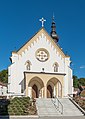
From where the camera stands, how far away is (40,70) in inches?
1501

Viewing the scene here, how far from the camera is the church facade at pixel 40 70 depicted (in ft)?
120

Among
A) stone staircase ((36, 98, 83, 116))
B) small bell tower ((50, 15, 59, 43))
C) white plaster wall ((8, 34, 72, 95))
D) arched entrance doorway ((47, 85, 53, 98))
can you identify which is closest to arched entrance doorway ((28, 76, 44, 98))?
white plaster wall ((8, 34, 72, 95))

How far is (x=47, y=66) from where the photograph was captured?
1523 inches

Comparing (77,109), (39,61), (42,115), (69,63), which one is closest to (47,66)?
(39,61)

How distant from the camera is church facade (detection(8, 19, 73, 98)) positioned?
120 feet

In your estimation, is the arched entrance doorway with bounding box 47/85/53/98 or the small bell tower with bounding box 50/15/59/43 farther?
the small bell tower with bounding box 50/15/59/43

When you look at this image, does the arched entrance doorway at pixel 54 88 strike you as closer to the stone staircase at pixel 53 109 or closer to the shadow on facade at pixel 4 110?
the stone staircase at pixel 53 109

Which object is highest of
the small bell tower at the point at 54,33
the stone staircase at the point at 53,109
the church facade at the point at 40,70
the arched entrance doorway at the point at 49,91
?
the small bell tower at the point at 54,33

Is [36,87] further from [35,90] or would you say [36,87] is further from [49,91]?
[49,91]

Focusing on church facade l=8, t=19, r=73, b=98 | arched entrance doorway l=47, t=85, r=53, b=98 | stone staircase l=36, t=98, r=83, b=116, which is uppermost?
church facade l=8, t=19, r=73, b=98

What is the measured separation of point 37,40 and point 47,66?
4517 millimetres

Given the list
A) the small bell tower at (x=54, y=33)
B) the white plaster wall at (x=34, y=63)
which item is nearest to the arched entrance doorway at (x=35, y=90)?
the white plaster wall at (x=34, y=63)

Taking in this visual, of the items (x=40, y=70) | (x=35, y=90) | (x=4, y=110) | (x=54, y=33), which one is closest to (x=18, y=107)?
(x=4, y=110)

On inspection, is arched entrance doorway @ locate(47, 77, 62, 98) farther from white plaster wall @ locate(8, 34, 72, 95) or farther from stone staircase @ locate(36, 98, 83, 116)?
stone staircase @ locate(36, 98, 83, 116)
